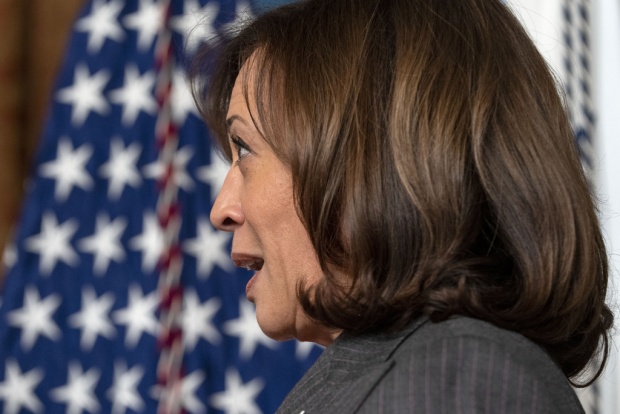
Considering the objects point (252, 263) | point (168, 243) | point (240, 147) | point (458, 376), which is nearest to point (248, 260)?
point (252, 263)

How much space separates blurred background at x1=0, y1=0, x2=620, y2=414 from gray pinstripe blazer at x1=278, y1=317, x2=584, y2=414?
3.46 feet

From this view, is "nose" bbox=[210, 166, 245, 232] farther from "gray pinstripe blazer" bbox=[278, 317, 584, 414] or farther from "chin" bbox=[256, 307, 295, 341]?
"gray pinstripe blazer" bbox=[278, 317, 584, 414]

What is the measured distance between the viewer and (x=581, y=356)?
0.99 metres

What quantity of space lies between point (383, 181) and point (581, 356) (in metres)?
0.32

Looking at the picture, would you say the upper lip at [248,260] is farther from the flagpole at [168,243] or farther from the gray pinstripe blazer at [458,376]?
the flagpole at [168,243]

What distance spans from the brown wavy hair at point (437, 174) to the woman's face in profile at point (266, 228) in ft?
0.11

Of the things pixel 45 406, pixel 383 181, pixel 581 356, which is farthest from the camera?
pixel 45 406

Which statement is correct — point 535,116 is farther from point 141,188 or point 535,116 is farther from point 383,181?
point 141,188

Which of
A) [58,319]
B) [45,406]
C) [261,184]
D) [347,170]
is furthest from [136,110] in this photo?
[347,170]

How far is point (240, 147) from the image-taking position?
108 centimetres

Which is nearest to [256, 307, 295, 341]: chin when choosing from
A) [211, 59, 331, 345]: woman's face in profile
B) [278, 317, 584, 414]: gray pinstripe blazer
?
[211, 59, 331, 345]: woman's face in profile

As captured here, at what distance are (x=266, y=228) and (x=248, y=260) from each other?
8 cm

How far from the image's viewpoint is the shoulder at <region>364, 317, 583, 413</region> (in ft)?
2.38

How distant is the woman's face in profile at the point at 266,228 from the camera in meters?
1.01
